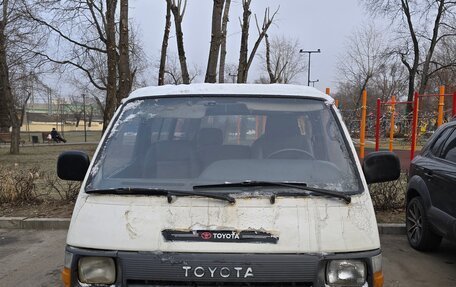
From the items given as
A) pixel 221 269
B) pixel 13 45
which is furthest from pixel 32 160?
pixel 221 269

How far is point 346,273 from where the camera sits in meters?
2.41

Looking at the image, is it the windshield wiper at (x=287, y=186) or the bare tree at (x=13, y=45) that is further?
the bare tree at (x=13, y=45)

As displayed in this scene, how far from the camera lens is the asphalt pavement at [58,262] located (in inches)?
197

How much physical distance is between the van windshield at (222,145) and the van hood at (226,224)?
0.73 feet

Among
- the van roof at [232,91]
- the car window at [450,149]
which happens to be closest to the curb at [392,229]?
the car window at [450,149]

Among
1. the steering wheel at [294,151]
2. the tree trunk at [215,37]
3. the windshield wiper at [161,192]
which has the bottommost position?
the windshield wiper at [161,192]

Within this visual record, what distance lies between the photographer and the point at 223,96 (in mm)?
3383

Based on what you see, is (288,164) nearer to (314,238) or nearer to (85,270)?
(314,238)

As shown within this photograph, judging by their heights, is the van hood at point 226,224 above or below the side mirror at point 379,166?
below

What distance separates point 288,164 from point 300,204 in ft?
1.62

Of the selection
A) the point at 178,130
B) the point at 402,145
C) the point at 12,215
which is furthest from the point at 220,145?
the point at 402,145

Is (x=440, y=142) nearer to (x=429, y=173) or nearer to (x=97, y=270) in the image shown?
(x=429, y=173)

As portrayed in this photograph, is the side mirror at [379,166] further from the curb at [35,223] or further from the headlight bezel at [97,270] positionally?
the curb at [35,223]

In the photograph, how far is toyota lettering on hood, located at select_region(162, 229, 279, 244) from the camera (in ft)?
7.89
